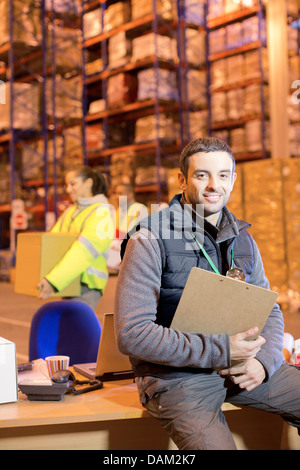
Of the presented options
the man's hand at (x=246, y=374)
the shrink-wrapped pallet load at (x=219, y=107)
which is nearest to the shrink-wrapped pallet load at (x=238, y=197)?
the shrink-wrapped pallet load at (x=219, y=107)

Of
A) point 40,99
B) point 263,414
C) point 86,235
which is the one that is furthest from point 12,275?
point 263,414

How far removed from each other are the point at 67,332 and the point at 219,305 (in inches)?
41.7

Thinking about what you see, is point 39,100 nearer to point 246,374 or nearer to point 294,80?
point 294,80

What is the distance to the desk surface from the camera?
171 cm

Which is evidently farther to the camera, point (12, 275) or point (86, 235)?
point (12, 275)

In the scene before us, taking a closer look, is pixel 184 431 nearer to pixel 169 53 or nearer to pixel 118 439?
pixel 118 439

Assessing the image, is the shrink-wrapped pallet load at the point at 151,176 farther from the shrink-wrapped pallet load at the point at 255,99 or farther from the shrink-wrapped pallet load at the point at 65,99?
the shrink-wrapped pallet load at the point at 65,99

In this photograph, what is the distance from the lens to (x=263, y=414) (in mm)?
2098

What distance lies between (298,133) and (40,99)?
4897 millimetres

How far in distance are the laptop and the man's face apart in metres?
0.54

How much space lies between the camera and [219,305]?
5.63ft

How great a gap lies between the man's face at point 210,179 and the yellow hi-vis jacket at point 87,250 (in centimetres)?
147

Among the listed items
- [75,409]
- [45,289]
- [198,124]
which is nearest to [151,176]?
[198,124]

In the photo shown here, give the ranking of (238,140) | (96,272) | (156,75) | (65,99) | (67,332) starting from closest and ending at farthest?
(67,332)
(96,272)
(156,75)
(238,140)
(65,99)
